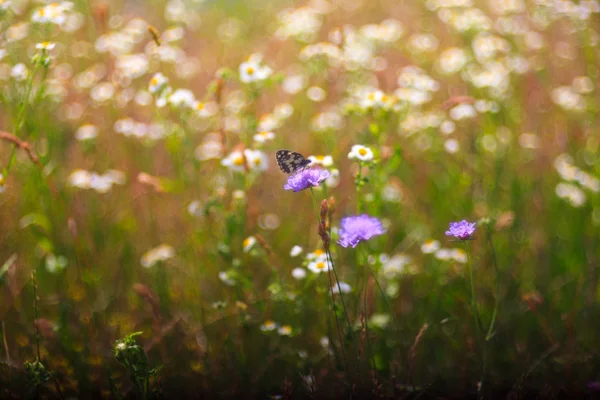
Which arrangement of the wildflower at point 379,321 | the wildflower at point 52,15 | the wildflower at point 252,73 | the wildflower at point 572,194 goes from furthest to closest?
the wildflower at point 572,194 < the wildflower at point 252,73 < the wildflower at point 52,15 < the wildflower at point 379,321

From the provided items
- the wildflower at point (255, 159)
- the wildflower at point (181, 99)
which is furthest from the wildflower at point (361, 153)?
the wildflower at point (181, 99)

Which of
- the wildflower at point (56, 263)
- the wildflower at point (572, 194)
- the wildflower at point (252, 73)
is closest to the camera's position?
the wildflower at point (252, 73)

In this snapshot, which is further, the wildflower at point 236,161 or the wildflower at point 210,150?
the wildflower at point 210,150

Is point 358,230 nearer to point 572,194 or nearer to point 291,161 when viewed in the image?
point 291,161

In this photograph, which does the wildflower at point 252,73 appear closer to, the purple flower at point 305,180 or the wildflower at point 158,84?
the wildflower at point 158,84

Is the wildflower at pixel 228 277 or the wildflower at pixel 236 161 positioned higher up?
the wildflower at pixel 236 161

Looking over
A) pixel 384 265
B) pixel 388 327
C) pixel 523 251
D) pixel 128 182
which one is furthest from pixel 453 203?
pixel 128 182

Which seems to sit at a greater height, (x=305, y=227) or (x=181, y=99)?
(x=181, y=99)

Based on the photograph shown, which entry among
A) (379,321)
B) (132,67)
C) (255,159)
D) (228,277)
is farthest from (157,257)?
(132,67)
